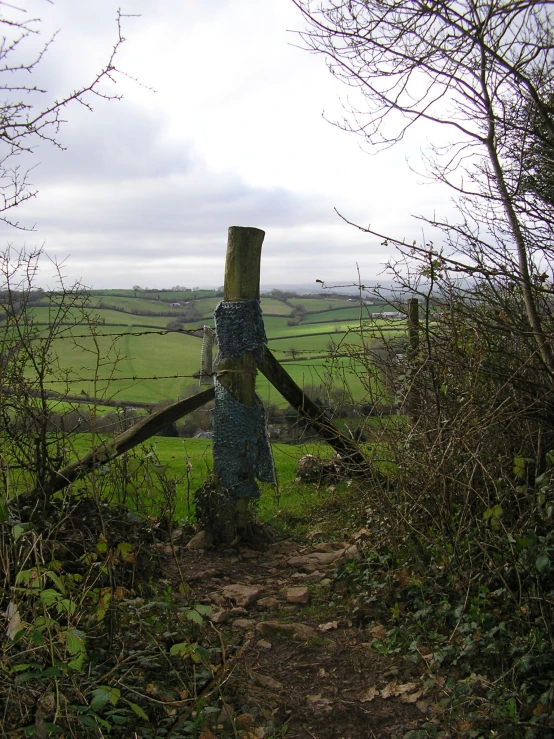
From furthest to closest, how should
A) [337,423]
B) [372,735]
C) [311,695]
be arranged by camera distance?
[337,423]
[311,695]
[372,735]

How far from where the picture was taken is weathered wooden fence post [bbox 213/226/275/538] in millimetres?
5082

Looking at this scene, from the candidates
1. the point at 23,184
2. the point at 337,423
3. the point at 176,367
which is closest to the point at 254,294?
the point at 337,423

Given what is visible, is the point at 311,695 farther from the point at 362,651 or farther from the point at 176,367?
the point at 176,367

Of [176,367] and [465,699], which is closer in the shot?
[465,699]

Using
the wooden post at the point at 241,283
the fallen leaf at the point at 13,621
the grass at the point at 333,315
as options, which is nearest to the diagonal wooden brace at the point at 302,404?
the wooden post at the point at 241,283

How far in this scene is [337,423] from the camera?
19.4ft

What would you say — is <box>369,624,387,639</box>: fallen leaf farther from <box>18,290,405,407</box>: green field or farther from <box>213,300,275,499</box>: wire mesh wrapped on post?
<box>18,290,405,407</box>: green field

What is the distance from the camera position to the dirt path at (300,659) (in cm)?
300

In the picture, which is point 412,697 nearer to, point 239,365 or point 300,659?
point 300,659

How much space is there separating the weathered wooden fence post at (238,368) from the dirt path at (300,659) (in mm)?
598

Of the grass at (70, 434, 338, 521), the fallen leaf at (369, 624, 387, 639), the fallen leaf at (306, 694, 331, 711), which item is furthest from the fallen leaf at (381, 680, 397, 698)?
the grass at (70, 434, 338, 521)

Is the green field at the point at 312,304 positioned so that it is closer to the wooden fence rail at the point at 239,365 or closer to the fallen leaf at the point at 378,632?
the wooden fence rail at the point at 239,365

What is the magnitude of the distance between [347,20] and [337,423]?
133 inches

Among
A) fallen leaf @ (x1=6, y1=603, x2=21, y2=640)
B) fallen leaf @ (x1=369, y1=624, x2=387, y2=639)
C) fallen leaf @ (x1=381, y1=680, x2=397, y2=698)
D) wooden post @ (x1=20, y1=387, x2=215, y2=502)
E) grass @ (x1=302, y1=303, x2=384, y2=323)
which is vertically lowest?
fallen leaf @ (x1=381, y1=680, x2=397, y2=698)
